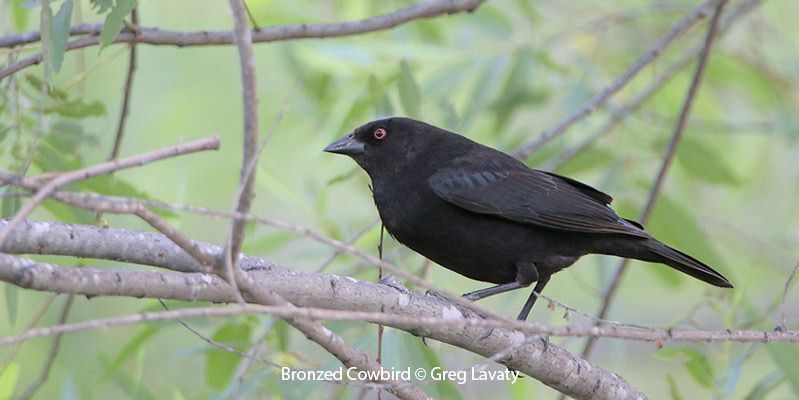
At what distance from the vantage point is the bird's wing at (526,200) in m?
4.36

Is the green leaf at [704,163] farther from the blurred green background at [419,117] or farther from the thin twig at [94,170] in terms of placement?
the thin twig at [94,170]

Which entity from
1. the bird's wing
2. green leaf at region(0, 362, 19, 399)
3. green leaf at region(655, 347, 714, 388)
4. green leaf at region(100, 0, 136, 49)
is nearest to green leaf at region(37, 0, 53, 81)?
green leaf at region(100, 0, 136, 49)

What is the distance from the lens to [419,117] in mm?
4977

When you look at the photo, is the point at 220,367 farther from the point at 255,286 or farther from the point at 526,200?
the point at 255,286

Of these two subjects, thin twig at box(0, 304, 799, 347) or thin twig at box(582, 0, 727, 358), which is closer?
thin twig at box(0, 304, 799, 347)

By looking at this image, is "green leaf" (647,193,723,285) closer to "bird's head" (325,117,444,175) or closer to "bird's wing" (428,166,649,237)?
"bird's wing" (428,166,649,237)

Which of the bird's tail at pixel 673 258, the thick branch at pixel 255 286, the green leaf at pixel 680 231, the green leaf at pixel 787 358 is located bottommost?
the thick branch at pixel 255 286

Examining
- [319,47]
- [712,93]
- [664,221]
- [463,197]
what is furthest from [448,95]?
[712,93]

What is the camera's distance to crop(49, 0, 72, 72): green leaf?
10.6 ft

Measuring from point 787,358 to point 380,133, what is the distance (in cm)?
201

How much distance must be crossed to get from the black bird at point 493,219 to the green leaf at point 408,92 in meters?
0.25

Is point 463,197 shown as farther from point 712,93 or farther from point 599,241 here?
point 712,93

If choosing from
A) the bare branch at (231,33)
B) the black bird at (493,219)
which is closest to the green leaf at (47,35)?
the bare branch at (231,33)

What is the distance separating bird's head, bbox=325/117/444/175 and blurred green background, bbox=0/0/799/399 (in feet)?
0.39
